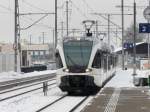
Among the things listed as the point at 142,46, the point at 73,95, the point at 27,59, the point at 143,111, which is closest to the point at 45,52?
the point at 27,59

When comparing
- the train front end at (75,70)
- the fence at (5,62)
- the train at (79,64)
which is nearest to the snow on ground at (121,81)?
the train at (79,64)

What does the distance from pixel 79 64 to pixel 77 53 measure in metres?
0.73

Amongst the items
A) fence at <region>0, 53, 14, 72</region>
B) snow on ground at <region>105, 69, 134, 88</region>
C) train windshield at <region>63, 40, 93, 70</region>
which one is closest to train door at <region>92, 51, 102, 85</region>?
train windshield at <region>63, 40, 93, 70</region>

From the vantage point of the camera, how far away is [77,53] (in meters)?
29.1

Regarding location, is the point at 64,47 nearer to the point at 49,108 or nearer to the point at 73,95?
the point at 73,95

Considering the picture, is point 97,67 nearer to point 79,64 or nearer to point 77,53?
point 79,64

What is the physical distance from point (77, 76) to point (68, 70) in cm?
56

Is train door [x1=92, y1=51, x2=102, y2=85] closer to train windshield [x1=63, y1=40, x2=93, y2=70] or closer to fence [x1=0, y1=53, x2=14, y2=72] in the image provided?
train windshield [x1=63, y1=40, x2=93, y2=70]

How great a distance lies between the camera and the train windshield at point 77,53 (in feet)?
93.9

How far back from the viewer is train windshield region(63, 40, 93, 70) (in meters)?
28.6

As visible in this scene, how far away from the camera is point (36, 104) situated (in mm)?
23234

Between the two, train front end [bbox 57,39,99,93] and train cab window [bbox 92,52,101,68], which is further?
train cab window [bbox 92,52,101,68]

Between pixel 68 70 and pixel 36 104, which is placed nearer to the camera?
pixel 36 104

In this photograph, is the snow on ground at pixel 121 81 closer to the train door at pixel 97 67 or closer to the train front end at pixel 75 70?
the train door at pixel 97 67
